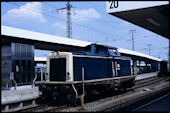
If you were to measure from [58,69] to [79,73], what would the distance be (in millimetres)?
1301

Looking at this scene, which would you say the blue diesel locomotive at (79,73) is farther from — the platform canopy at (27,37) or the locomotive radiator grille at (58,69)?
the platform canopy at (27,37)

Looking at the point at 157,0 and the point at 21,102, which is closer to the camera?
the point at 157,0

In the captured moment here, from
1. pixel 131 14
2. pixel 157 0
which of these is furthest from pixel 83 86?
pixel 157 0

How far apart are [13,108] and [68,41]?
13.5 m

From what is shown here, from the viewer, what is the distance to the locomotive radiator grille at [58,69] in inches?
434

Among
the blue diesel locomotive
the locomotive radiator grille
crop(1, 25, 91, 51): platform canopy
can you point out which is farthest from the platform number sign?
crop(1, 25, 91, 51): platform canopy

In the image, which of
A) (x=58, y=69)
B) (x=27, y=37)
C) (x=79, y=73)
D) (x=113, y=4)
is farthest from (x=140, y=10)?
(x=27, y=37)

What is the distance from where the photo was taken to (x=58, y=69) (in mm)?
11320

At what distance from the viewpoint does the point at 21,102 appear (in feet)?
36.0

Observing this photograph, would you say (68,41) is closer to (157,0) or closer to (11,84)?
(11,84)

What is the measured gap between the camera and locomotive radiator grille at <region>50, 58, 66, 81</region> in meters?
11.0

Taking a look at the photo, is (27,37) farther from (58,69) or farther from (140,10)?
(140,10)

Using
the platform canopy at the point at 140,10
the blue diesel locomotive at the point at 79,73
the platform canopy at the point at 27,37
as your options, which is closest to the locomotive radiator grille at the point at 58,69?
the blue diesel locomotive at the point at 79,73

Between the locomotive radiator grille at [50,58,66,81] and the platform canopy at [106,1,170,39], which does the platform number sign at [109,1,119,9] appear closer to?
the platform canopy at [106,1,170,39]
